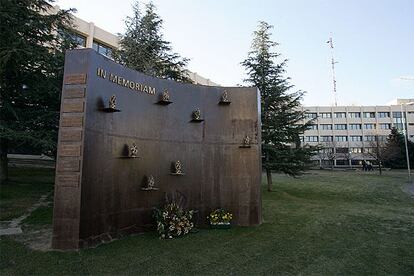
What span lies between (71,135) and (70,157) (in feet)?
1.79

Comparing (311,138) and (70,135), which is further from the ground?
(311,138)

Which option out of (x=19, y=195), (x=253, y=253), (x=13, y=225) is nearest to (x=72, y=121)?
(x=13, y=225)

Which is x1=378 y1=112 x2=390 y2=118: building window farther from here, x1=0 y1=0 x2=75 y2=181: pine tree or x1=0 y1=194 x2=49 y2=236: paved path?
x1=0 y1=194 x2=49 y2=236: paved path

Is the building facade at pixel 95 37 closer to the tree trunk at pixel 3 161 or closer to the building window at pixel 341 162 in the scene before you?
the tree trunk at pixel 3 161

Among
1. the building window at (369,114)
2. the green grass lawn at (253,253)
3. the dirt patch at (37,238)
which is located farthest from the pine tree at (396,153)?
the dirt patch at (37,238)

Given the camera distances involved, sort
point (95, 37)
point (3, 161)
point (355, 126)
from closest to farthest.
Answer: point (3, 161), point (95, 37), point (355, 126)

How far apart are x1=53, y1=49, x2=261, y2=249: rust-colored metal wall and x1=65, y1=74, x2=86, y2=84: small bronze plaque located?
0.08 feet

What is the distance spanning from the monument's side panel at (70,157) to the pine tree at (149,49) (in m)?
15.9

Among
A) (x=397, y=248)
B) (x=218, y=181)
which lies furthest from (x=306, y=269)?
(x=218, y=181)

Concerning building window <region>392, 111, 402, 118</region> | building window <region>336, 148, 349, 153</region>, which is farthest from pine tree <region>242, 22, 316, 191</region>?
building window <region>392, 111, 402, 118</region>

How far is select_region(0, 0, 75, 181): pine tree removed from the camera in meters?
14.2

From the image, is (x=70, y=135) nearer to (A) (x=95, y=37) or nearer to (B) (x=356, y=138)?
(A) (x=95, y=37)

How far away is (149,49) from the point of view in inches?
1000

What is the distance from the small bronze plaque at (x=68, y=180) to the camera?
7879 millimetres
